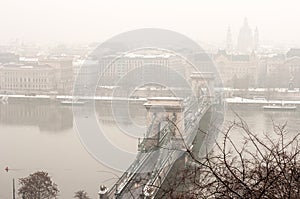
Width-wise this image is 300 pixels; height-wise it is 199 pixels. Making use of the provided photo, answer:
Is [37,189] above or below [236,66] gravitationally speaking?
below

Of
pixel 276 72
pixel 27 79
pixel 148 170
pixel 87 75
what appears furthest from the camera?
pixel 276 72

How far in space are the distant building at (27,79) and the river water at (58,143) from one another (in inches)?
73.9

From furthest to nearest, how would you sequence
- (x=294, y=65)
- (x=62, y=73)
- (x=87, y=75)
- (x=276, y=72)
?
(x=294, y=65) < (x=276, y=72) < (x=62, y=73) < (x=87, y=75)

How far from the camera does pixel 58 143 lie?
4719 millimetres

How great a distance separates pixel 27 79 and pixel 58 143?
5884 millimetres

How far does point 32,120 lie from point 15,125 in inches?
18.4

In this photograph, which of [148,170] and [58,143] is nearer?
[148,170]

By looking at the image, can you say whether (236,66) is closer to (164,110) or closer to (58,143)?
(58,143)

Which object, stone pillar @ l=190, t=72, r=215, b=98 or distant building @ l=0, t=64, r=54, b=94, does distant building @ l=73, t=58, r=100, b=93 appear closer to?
stone pillar @ l=190, t=72, r=215, b=98

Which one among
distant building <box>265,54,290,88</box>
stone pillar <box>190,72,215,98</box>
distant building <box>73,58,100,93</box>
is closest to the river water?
distant building <box>73,58,100,93</box>

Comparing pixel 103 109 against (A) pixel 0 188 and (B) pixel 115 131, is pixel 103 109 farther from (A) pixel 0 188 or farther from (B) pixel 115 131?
(A) pixel 0 188

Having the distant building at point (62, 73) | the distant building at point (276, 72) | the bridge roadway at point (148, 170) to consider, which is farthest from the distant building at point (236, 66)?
the bridge roadway at point (148, 170)

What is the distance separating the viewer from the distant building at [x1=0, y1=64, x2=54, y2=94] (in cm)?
1014

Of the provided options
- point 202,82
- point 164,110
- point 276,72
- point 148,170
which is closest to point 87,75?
point 202,82
